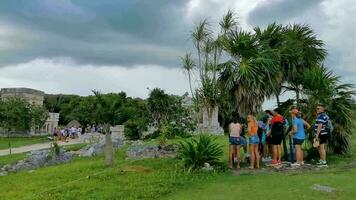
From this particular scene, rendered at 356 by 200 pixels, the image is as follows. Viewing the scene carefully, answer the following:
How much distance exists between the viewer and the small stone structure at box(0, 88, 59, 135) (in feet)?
250

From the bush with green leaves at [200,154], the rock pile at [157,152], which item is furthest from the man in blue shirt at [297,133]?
the rock pile at [157,152]

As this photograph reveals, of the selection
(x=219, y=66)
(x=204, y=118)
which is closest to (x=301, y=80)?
(x=219, y=66)

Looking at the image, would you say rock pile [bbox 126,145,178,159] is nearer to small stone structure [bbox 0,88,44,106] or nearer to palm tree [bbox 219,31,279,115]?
palm tree [bbox 219,31,279,115]

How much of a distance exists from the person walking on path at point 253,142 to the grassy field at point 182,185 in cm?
88

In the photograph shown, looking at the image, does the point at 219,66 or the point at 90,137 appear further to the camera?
the point at 90,137

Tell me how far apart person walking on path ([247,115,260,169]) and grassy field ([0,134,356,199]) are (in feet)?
2.89

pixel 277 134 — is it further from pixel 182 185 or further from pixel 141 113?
pixel 141 113

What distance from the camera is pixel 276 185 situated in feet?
43.1

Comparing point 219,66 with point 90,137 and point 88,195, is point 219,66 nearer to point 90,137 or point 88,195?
point 88,195

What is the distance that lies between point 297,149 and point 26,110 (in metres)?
54.3

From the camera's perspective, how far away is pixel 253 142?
1598 cm

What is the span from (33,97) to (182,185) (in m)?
73.1

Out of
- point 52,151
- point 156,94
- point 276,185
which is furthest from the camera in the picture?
point 156,94

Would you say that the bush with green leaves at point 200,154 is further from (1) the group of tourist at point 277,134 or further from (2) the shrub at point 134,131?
(2) the shrub at point 134,131
